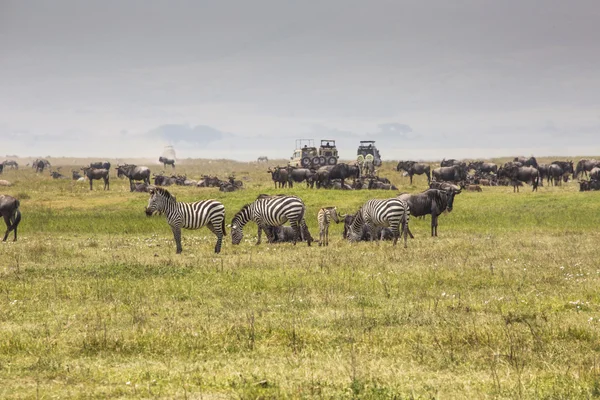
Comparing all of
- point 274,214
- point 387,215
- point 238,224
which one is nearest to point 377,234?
point 387,215

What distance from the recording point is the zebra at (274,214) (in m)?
24.7

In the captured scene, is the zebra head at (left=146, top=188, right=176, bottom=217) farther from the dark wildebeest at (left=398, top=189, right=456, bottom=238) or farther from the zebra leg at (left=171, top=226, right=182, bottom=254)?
the dark wildebeest at (left=398, top=189, right=456, bottom=238)

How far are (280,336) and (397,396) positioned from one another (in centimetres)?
331

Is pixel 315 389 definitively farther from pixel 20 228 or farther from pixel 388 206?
pixel 20 228

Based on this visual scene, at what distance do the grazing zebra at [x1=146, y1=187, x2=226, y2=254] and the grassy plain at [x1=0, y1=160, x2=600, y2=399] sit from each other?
963 millimetres

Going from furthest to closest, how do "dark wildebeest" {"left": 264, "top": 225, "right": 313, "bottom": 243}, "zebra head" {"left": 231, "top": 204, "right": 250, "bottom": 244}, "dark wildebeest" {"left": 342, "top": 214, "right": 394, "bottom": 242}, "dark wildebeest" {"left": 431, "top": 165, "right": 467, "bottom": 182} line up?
"dark wildebeest" {"left": 431, "top": 165, "right": 467, "bottom": 182} < "dark wildebeest" {"left": 264, "top": 225, "right": 313, "bottom": 243} < "dark wildebeest" {"left": 342, "top": 214, "right": 394, "bottom": 242} < "zebra head" {"left": 231, "top": 204, "right": 250, "bottom": 244}

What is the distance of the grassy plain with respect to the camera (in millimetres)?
8781

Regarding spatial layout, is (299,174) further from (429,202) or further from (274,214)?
(274,214)

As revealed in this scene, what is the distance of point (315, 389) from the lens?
8.42 meters

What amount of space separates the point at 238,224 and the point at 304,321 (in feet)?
A: 44.1

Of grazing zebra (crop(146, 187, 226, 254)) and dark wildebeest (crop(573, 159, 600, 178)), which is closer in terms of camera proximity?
grazing zebra (crop(146, 187, 226, 254))

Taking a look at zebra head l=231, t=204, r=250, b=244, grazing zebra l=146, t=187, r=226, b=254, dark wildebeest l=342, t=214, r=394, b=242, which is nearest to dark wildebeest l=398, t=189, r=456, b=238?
dark wildebeest l=342, t=214, r=394, b=242

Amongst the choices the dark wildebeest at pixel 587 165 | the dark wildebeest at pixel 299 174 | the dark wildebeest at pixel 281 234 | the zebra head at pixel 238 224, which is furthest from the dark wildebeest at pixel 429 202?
the dark wildebeest at pixel 587 165

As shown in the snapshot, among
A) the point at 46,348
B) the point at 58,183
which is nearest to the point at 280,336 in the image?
the point at 46,348
